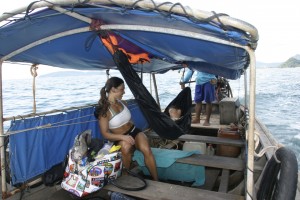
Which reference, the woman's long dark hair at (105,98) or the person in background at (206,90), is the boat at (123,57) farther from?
the person in background at (206,90)

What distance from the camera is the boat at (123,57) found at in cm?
180

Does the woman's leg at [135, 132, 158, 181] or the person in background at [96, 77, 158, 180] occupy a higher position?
the person in background at [96, 77, 158, 180]

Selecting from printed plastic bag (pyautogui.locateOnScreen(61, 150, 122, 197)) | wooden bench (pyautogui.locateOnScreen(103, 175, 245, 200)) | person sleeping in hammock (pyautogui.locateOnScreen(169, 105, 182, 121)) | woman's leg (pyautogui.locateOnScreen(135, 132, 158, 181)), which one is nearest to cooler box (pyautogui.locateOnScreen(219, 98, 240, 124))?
person sleeping in hammock (pyautogui.locateOnScreen(169, 105, 182, 121))

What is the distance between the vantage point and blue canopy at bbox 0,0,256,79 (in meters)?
1.84

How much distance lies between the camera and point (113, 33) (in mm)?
2791

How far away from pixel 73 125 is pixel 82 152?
103 cm

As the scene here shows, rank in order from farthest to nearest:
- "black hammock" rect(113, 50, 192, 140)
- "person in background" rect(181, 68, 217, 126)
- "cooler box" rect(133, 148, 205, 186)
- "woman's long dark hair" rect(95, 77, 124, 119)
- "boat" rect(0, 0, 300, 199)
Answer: "person in background" rect(181, 68, 217, 126)
"cooler box" rect(133, 148, 205, 186)
"woman's long dark hair" rect(95, 77, 124, 119)
"black hammock" rect(113, 50, 192, 140)
"boat" rect(0, 0, 300, 199)

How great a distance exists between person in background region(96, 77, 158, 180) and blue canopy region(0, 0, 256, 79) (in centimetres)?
67

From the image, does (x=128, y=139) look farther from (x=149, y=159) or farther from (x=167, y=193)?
(x=167, y=193)

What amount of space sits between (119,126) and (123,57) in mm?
1021

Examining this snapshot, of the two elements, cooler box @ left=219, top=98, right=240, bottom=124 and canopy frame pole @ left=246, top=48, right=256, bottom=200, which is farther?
cooler box @ left=219, top=98, right=240, bottom=124

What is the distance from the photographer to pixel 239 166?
3.18m

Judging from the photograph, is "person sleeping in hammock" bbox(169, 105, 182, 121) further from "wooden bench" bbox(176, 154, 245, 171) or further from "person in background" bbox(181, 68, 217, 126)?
"wooden bench" bbox(176, 154, 245, 171)

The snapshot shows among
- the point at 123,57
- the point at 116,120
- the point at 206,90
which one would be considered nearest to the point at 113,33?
the point at 123,57
